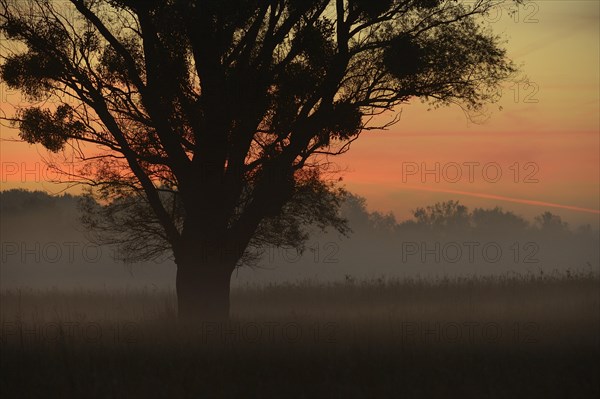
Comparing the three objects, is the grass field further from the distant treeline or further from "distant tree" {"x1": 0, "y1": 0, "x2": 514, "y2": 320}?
the distant treeline

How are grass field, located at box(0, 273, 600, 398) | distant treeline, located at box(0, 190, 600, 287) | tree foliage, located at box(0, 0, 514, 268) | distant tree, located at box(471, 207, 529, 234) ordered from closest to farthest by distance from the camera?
1. grass field, located at box(0, 273, 600, 398)
2. tree foliage, located at box(0, 0, 514, 268)
3. distant treeline, located at box(0, 190, 600, 287)
4. distant tree, located at box(471, 207, 529, 234)

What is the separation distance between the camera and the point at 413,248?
596 ft

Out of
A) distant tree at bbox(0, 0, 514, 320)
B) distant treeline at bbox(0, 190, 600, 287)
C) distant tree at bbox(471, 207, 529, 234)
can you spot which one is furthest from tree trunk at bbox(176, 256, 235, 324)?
distant tree at bbox(471, 207, 529, 234)

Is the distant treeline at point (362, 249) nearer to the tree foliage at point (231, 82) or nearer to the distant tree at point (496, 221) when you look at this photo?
the distant tree at point (496, 221)

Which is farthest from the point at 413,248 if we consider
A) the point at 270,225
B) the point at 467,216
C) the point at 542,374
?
the point at 542,374

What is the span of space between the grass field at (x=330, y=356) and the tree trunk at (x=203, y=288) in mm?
705

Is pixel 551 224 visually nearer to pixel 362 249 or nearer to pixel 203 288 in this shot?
pixel 362 249

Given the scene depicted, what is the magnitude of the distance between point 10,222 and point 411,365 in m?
85.4

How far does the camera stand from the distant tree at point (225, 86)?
2141 centimetres

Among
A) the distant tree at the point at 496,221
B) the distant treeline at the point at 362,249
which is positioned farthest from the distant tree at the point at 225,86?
the distant tree at the point at 496,221

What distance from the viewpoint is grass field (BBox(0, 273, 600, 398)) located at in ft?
41.5

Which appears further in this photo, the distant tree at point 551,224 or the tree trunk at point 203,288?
the distant tree at point 551,224

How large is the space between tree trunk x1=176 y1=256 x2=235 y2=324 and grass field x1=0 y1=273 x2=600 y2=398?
705mm

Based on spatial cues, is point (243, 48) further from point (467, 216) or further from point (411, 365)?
point (467, 216)
